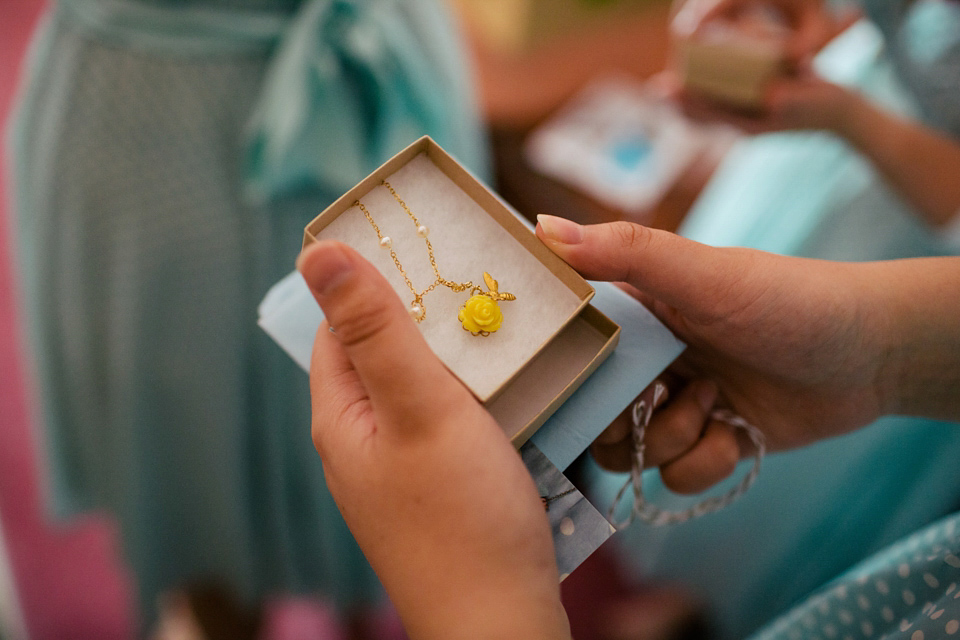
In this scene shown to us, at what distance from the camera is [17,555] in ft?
3.73

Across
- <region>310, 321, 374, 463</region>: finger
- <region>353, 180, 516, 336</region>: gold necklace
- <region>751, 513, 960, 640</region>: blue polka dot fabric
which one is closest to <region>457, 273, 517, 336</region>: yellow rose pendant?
<region>353, 180, 516, 336</region>: gold necklace

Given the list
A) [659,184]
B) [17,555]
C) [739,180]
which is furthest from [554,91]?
[17,555]

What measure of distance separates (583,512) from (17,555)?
1.28m

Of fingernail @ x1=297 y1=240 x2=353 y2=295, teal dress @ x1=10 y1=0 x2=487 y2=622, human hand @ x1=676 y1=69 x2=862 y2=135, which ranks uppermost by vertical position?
teal dress @ x1=10 y1=0 x2=487 y2=622

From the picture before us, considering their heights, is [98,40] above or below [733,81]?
above

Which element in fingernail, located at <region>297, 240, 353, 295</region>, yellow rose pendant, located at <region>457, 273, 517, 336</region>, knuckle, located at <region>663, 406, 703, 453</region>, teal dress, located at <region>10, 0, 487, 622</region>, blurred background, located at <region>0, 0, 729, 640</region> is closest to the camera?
fingernail, located at <region>297, 240, 353, 295</region>

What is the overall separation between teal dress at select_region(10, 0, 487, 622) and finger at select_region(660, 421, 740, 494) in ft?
1.72

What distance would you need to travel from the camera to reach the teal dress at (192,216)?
0.73 meters

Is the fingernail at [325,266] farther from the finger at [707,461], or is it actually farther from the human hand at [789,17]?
the human hand at [789,17]

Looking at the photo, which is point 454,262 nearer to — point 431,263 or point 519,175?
point 431,263

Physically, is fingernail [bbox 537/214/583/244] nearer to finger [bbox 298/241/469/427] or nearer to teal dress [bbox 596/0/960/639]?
finger [bbox 298/241/469/427]

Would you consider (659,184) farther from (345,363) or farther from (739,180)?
(345,363)

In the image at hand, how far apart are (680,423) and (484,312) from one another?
0.26 metres

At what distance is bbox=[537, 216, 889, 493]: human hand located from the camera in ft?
1.51
